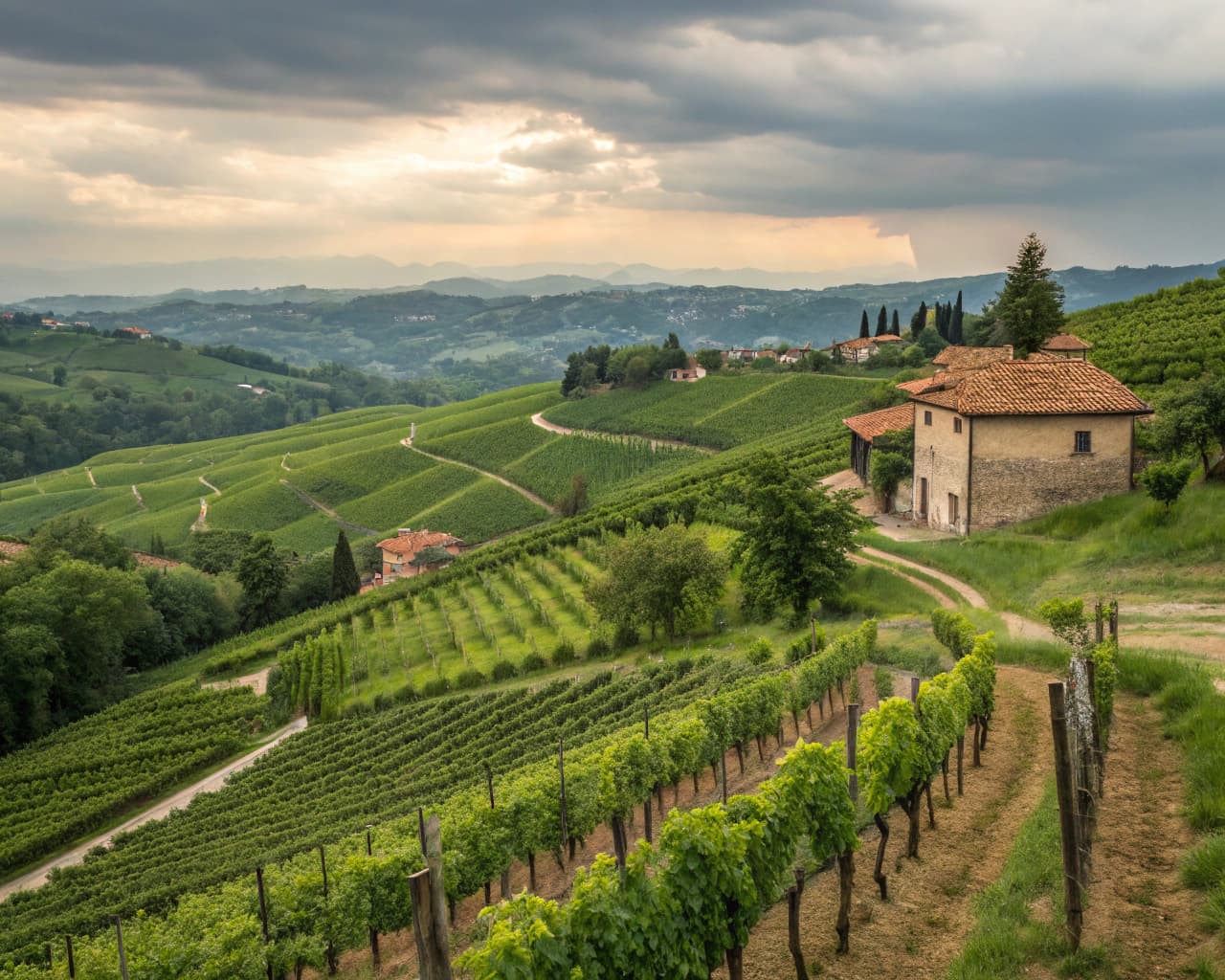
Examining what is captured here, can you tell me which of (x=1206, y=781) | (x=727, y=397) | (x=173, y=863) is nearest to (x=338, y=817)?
(x=173, y=863)

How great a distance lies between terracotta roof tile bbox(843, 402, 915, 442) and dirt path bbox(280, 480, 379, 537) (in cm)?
5501

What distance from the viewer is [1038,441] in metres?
32.3

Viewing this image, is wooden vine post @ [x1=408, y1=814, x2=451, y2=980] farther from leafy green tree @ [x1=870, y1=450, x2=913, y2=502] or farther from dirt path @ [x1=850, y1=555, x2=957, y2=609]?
leafy green tree @ [x1=870, y1=450, x2=913, y2=502]

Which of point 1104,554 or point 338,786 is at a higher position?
point 1104,554

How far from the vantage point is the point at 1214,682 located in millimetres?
16312

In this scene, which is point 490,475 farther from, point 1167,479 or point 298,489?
point 1167,479

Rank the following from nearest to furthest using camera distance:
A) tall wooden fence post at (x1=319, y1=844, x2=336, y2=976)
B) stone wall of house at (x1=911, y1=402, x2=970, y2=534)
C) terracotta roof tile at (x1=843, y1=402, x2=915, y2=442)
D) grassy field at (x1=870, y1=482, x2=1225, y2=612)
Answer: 1. tall wooden fence post at (x1=319, y1=844, x2=336, y2=976)
2. grassy field at (x1=870, y1=482, x2=1225, y2=612)
3. stone wall of house at (x1=911, y1=402, x2=970, y2=534)
4. terracotta roof tile at (x1=843, y1=402, x2=915, y2=442)

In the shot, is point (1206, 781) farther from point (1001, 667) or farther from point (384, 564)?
point (384, 564)

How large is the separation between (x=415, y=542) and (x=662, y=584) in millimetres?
44197

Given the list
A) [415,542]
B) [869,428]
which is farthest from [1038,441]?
[415,542]

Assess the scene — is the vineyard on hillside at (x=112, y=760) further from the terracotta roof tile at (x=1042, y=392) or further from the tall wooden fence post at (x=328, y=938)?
the terracotta roof tile at (x=1042, y=392)

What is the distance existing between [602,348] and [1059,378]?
92.4 meters

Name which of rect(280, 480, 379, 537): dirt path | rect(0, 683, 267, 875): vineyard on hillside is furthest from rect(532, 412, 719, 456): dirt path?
rect(0, 683, 267, 875): vineyard on hillside

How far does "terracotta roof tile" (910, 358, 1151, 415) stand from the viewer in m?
31.9
